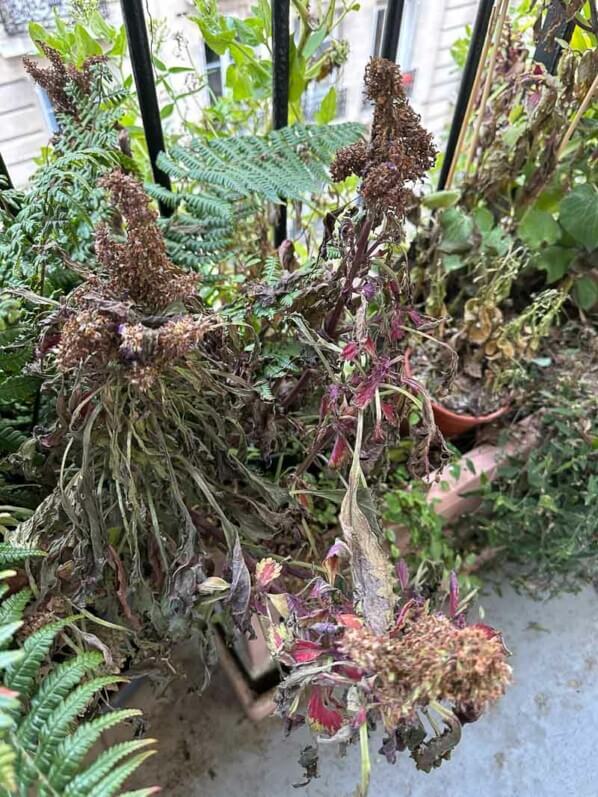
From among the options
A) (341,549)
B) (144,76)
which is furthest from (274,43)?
(341,549)

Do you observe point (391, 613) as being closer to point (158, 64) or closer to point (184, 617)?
point (184, 617)

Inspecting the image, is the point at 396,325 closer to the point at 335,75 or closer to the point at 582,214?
the point at 582,214

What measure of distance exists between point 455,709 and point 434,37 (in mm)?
1237

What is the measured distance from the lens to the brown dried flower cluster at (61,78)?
2.19 ft

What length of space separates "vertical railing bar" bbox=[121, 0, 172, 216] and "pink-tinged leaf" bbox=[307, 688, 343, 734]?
0.70 metres

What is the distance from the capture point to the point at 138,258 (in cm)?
49

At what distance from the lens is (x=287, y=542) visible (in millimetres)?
814

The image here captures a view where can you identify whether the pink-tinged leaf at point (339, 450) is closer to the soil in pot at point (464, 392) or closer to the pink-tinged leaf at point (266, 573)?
the pink-tinged leaf at point (266, 573)

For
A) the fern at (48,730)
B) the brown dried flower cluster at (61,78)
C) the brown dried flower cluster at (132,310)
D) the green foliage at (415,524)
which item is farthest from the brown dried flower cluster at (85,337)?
the green foliage at (415,524)

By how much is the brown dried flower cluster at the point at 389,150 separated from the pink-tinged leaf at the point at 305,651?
14.8 inches

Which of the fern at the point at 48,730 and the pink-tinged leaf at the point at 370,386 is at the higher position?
the pink-tinged leaf at the point at 370,386

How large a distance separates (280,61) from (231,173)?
0.57 ft

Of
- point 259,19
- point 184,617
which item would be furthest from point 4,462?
point 259,19

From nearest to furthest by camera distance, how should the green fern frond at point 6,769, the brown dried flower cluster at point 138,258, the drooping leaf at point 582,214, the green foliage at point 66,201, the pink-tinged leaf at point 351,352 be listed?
the green fern frond at point 6,769, the brown dried flower cluster at point 138,258, the pink-tinged leaf at point 351,352, the green foliage at point 66,201, the drooping leaf at point 582,214
